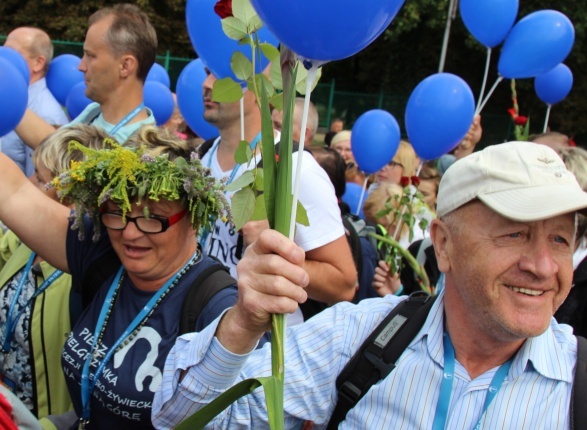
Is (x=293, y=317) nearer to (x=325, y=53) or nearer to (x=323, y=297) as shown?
(x=323, y=297)

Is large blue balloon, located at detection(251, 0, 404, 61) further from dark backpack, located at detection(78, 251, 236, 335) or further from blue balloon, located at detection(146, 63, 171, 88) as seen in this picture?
blue balloon, located at detection(146, 63, 171, 88)

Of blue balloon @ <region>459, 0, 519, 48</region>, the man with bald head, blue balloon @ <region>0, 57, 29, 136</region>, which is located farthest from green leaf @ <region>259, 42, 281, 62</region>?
blue balloon @ <region>459, 0, 519, 48</region>

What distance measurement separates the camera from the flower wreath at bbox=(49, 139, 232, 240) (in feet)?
6.90

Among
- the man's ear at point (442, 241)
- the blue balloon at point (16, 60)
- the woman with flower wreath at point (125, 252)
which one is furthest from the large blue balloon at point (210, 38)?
the blue balloon at point (16, 60)

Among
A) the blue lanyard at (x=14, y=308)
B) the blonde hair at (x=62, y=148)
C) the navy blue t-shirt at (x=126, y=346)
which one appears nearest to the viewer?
the navy blue t-shirt at (x=126, y=346)

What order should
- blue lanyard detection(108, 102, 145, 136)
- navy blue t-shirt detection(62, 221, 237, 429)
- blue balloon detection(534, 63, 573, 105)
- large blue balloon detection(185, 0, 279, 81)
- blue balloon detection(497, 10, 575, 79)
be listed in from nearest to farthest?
navy blue t-shirt detection(62, 221, 237, 429), large blue balloon detection(185, 0, 279, 81), blue lanyard detection(108, 102, 145, 136), blue balloon detection(497, 10, 575, 79), blue balloon detection(534, 63, 573, 105)

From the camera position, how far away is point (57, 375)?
253cm

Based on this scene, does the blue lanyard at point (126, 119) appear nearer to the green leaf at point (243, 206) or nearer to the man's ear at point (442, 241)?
the man's ear at point (442, 241)

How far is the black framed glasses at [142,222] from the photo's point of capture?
2.17m

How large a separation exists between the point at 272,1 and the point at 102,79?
8.77 feet

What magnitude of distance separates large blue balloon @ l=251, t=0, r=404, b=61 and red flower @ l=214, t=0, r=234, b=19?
0.35 feet

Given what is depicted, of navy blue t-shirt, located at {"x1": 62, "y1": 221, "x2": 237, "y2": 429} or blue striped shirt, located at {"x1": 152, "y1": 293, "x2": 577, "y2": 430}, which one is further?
navy blue t-shirt, located at {"x1": 62, "y1": 221, "x2": 237, "y2": 429}

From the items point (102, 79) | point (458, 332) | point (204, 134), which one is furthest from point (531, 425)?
point (204, 134)

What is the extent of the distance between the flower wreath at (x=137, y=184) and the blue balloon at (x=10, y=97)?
1030 mm
